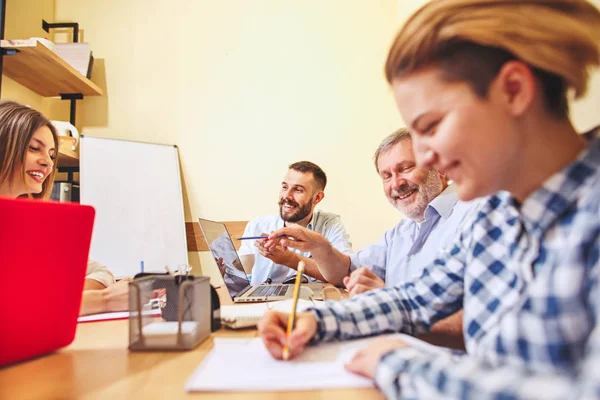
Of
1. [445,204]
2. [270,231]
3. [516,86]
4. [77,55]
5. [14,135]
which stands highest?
[77,55]

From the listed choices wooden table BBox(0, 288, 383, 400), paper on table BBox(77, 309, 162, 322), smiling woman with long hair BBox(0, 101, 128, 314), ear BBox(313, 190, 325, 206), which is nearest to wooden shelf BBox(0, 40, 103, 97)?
smiling woman with long hair BBox(0, 101, 128, 314)

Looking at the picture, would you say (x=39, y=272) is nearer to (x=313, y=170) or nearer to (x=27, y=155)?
(x=27, y=155)

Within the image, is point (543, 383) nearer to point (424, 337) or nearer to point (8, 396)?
point (424, 337)

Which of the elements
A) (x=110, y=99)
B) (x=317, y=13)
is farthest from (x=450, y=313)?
(x=110, y=99)

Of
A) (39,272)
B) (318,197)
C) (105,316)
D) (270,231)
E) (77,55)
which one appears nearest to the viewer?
(39,272)

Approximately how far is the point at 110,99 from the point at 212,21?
36.3 inches

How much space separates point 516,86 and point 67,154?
2.53 metres

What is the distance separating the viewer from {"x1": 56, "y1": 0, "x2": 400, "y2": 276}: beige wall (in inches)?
107

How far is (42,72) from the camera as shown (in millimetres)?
2369

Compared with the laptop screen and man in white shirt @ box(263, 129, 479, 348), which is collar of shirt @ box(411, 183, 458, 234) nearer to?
man in white shirt @ box(263, 129, 479, 348)

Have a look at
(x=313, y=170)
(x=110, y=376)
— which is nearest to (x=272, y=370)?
(x=110, y=376)

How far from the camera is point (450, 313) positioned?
2.39ft

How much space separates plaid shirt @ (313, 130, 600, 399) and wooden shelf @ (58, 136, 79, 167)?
225 cm

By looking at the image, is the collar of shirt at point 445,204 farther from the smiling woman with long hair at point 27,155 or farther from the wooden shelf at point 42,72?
the wooden shelf at point 42,72
